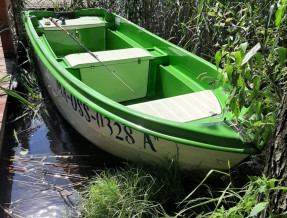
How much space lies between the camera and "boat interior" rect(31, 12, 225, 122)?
7.86 ft

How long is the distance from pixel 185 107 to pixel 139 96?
93 cm

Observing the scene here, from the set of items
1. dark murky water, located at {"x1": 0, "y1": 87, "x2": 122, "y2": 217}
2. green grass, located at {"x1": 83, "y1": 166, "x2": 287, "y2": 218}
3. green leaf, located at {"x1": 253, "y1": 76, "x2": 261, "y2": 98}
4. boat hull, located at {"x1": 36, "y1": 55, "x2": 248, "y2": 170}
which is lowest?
dark murky water, located at {"x1": 0, "y1": 87, "x2": 122, "y2": 217}

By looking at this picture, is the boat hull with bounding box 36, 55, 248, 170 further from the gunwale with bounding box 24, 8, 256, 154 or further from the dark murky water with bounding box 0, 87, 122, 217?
the dark murky water with bounding box 0, 87, 122, 217

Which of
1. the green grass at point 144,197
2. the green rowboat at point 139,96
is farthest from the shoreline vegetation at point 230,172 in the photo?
the green rowboat at point 139,96

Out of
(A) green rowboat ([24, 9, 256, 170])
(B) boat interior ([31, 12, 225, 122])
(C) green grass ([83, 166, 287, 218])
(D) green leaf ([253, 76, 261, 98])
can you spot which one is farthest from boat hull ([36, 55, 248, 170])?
(D) green leaf ([253, 76, 261, 98])

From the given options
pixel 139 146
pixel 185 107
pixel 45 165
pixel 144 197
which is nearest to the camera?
pixel 144 197

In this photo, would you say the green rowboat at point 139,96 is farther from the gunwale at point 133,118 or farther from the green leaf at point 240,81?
the green leaf at point 240,81

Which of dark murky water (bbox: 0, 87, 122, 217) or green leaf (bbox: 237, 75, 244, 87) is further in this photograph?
dark murky water (bbox: 0, 87, 122, 217)

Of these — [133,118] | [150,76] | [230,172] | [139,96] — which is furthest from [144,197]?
[150,76]

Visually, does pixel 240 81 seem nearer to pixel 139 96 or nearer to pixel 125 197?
pixel 125 197

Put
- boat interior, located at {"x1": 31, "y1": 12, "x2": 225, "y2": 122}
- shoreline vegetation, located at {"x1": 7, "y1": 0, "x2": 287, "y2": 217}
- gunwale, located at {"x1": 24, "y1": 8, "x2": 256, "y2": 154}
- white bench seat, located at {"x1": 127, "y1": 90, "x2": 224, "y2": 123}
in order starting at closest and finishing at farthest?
1. shoreline vegetation, located at {"x1": 7, "y1": 0, "x2": 287, "y2": 217}
2. gunwale, located at {"x1": 24, "y1": 8, "x2": 256, "y2": 154}
3. white bench seat, located at {"x1": 127, "y1": 90, "x2": 224, "y2": 123}
4. boat interior, located at {"x1": 31, "y1": 12, "x2": 225, "y2": 122}

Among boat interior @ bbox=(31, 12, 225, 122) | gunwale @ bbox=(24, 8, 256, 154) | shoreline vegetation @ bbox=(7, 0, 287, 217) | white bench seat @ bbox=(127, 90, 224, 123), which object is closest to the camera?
shoreline vegetation @ bbox=(7, 0, 287, 217)

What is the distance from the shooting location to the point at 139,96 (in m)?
3.24

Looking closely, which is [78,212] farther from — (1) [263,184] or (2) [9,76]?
(2) [9,76]
